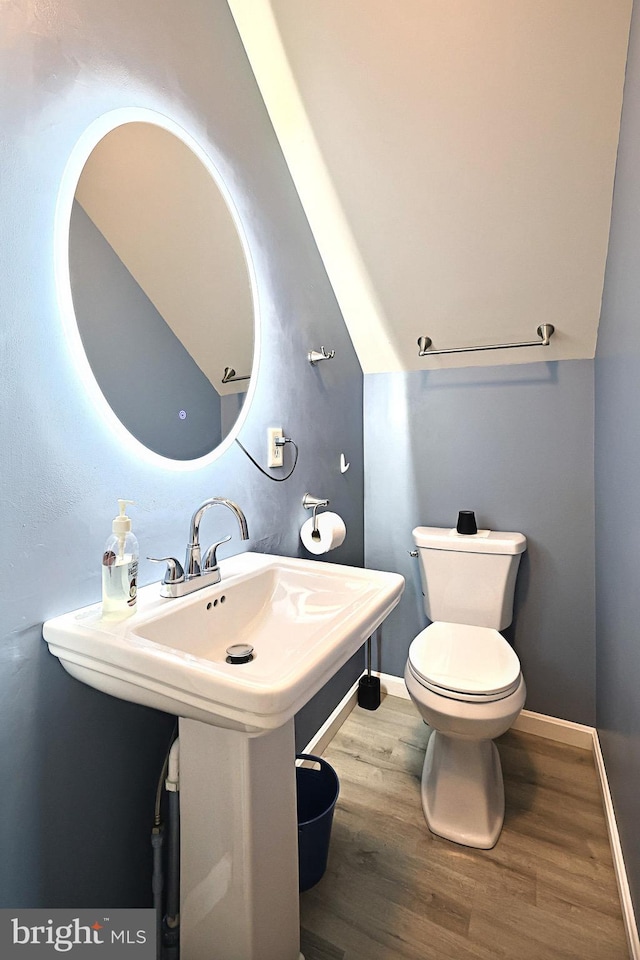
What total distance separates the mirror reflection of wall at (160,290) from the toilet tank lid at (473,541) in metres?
1.03

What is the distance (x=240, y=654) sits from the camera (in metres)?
0.96

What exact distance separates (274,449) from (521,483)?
1.10m

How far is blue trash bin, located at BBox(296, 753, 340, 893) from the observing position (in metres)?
1.21

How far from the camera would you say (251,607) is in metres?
1.13

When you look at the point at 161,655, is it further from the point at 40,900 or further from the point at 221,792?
the point at 40,900

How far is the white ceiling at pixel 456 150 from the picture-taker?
123 centimetres

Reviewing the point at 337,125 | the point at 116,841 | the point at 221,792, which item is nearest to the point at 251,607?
the point at 221,792

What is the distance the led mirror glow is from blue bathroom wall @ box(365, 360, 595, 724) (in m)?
1.00

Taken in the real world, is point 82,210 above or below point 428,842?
above

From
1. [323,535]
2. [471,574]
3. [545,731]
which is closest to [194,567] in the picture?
[323,535]

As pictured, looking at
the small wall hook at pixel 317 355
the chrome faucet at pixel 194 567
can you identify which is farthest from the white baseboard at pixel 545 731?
the small wall hook at pixel 317 355

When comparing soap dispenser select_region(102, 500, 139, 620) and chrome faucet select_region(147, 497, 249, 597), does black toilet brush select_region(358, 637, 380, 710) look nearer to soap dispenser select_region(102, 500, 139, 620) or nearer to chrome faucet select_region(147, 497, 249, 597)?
chrome faucet select_region(147, 497, 249, 597)

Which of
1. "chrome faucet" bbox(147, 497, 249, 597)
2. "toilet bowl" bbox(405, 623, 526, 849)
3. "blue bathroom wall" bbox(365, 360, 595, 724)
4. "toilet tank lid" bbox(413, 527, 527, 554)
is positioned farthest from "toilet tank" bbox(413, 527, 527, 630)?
"chrome faucet" bbox(147, 497, 249, 597)

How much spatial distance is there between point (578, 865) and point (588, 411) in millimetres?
1492
